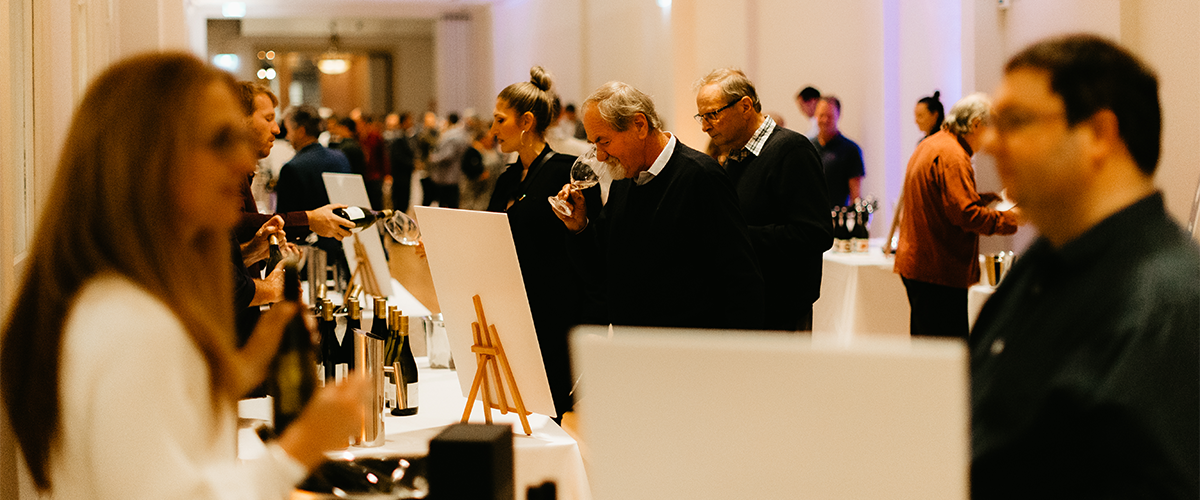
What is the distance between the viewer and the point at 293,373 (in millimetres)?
1348

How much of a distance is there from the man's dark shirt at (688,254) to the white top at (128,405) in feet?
5.60

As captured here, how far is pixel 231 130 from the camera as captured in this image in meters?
1.12

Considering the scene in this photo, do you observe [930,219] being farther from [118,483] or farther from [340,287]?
[118,483]

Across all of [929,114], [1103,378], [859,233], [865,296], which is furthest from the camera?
[929,114]

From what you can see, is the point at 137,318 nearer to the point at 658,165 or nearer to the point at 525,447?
the point at 525,447

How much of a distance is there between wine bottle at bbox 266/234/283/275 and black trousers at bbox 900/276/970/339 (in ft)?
9.45

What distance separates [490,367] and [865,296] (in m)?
3.33

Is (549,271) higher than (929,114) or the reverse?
the reverse

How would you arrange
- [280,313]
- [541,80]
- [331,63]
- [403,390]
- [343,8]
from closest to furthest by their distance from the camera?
[280,313]
[403,390]
[541,80]
[343,8]
[331,63]

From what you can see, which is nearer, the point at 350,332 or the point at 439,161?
the point at 350,332

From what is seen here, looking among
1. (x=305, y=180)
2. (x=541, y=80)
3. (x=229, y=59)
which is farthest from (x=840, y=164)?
(x=229, y=59)

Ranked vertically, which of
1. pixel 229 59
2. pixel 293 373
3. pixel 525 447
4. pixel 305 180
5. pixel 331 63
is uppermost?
pixel 229 59

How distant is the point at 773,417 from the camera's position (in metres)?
0.95

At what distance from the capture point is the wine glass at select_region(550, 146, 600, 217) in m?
2.91
